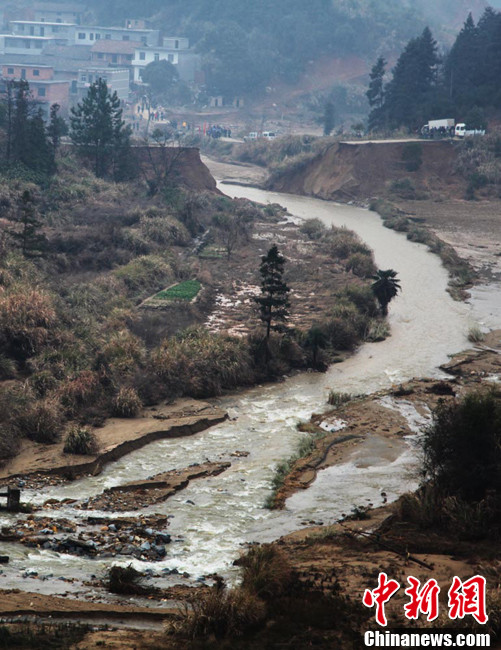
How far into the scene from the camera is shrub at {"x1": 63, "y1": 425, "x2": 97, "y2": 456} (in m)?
21.7

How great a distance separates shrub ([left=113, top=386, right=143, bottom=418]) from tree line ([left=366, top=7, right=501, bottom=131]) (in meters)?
62.6

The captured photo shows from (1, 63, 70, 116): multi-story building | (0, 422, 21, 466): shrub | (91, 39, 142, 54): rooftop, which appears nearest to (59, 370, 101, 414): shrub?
(0, 422, 21, 466): shrub

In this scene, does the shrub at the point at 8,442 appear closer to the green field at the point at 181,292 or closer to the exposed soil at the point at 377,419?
the exposed soil at the point at 377,419

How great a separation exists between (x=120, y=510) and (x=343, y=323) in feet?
54.5

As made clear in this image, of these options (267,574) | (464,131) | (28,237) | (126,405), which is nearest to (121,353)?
(126,405)

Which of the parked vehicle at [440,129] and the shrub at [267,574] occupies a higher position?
the parked vehicle at [440,129]

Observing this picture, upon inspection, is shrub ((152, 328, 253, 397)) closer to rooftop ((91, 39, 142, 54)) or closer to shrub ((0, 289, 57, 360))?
shrub ((0, 289, 57, 360))

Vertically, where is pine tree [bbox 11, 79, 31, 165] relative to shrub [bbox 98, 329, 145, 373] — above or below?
above

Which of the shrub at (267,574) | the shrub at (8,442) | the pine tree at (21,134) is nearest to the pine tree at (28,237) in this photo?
the shrub at (8,442)

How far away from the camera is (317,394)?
1107 inches

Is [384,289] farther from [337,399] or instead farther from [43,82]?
[43,82]

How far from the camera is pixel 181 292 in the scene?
3869 centimetres

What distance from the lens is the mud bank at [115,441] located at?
2072cm

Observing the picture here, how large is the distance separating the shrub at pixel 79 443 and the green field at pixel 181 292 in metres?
15.7
